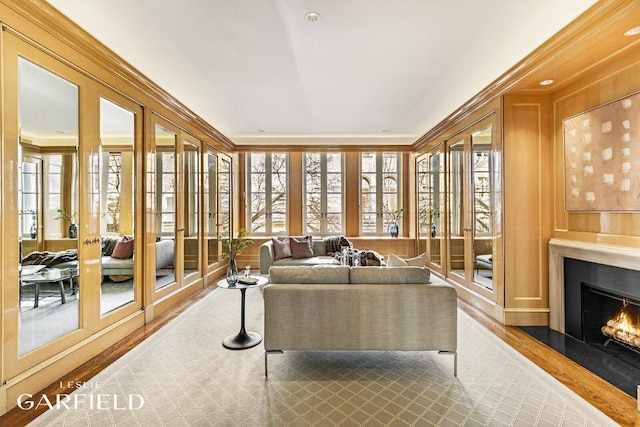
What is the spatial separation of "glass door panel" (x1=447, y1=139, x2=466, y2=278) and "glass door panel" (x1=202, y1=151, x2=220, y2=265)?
4164 millimetres

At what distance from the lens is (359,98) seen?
14.1ft

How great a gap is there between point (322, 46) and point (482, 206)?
2.92 meters

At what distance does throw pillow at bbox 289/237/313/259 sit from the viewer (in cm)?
549

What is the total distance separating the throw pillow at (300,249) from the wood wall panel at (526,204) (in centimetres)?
309

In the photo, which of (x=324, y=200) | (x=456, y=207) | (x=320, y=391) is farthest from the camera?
A: (x=324, y=200)

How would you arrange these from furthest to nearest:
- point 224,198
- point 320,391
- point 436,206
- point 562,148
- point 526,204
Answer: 1. point 224,198
2. point 436,206
3. point 526,204
4. point 562,148
5. point 320,391

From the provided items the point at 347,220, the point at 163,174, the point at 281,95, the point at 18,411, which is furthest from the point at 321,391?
the point at 347,220

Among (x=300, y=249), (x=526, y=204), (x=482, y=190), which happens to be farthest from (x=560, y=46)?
(x=300, y=249)

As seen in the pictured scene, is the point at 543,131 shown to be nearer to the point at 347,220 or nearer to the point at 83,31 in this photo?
the point at 347,220

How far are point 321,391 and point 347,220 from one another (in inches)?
197

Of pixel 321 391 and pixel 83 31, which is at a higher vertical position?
pixel 83 31

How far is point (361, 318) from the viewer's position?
2502mm

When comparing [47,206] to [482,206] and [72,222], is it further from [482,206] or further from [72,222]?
[482,206]

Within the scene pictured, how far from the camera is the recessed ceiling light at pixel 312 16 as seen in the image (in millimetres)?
2402
